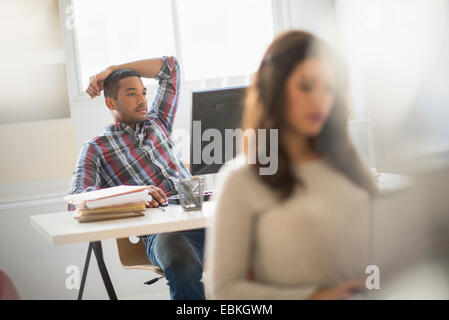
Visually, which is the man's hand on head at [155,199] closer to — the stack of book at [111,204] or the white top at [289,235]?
the stack of book at [111,204]

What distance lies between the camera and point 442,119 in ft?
5.06

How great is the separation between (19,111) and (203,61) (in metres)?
1.10

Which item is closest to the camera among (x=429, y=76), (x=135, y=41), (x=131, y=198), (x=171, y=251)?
(x=131, y=198)

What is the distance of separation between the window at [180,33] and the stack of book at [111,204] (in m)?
1.64

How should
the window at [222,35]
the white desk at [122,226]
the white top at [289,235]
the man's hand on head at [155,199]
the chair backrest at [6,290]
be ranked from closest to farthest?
1. the white top at [289,235]
2. the chair backrest at [6,290]
3. the white desk at [122,226]
4. the man's hand on head at [155,199]
5. the window at [222,35]

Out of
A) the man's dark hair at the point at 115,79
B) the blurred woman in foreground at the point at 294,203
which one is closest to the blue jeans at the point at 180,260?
the man's dark hair at the point at 115,79

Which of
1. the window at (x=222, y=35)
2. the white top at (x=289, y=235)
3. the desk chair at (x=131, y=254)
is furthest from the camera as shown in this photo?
the window at (x=222, y=35)

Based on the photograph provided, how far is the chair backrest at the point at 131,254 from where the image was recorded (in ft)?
7.04

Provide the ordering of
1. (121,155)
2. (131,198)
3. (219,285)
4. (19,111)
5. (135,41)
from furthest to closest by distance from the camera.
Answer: (135,41) → (19,111) → (121,155) → (131,198) → (219,285)

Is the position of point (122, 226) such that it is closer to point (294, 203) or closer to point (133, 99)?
point (294, 203)

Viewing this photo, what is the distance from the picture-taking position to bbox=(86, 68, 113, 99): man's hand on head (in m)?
2.19

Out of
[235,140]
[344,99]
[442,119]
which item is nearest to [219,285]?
[344,99]

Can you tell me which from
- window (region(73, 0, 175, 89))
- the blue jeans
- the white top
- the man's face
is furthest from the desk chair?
the white top

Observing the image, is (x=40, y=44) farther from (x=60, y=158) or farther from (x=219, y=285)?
(x=219, y=285)
